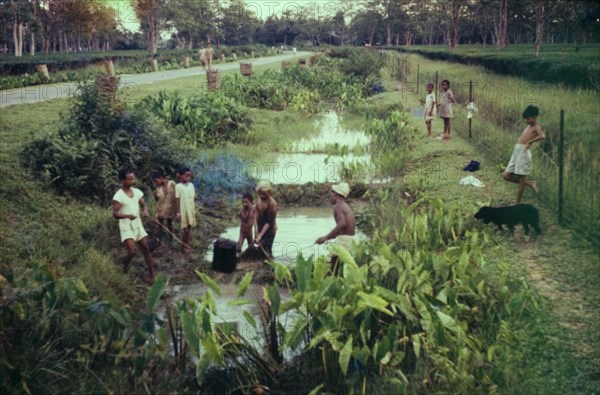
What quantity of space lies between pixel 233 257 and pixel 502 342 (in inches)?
129

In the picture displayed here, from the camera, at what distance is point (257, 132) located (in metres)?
15.9

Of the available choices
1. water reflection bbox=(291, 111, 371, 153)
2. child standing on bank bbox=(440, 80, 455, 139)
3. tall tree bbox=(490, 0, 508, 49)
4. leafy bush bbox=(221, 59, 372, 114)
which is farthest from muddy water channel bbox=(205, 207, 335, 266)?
tall tree bbox=(490, 0, 508, 49)

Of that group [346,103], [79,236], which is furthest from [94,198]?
[346,103]

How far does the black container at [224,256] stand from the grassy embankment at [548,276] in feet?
8.22

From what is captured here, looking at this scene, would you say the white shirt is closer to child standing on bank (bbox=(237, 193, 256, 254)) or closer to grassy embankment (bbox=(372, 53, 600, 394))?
child standing on bank (bbox=(237, 193, 256, 254))

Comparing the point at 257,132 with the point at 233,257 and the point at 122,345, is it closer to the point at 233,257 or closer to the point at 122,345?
the point at 233,257

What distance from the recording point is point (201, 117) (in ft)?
48.3

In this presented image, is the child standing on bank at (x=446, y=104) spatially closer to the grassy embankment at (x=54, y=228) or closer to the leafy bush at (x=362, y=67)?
the grassy embankment at (x=54, y=228)

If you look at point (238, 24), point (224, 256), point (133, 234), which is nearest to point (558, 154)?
point (224, 256)

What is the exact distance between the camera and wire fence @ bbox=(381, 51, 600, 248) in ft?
25.5

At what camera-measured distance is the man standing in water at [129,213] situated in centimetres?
662

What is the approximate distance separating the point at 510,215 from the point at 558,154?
299 centimetres

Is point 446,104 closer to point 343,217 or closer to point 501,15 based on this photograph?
point 343,217

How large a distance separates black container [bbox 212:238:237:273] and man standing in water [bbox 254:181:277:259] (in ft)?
1.06
